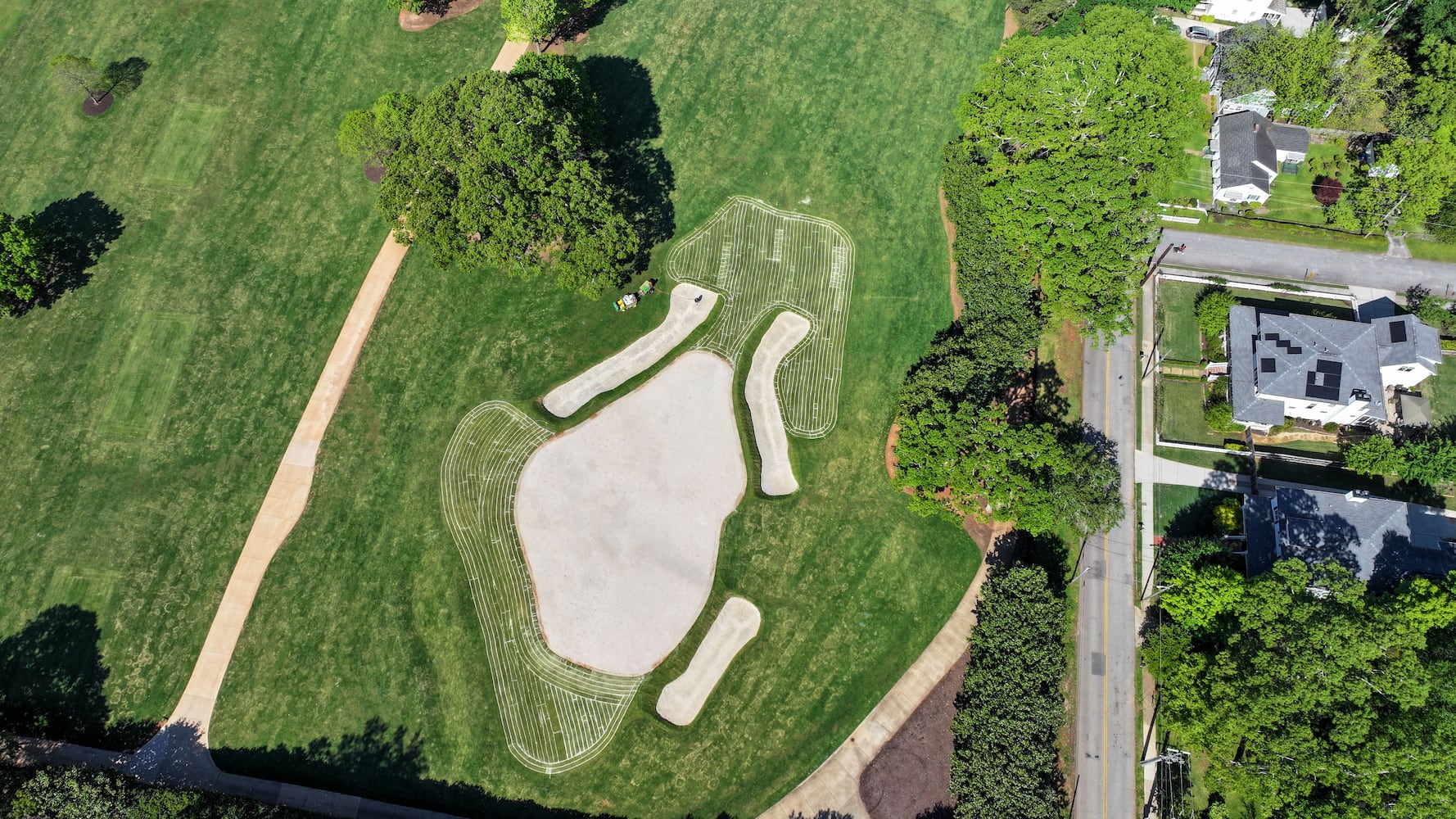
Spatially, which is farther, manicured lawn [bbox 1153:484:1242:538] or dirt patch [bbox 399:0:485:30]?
dirt patch [bbox 399:0:485:30]

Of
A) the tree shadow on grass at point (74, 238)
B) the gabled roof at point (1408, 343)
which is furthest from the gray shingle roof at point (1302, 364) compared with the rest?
the tree shadow on grass at point (74, 238)

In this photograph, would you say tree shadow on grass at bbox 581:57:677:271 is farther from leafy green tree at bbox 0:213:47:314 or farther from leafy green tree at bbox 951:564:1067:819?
leafy green tree at bbox 0:213:47:314

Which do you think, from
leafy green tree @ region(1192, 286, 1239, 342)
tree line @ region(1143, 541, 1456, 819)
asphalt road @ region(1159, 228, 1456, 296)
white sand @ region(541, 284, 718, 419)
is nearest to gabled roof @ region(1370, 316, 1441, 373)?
asphalt road @ region(1159, 228, 1456, 296)

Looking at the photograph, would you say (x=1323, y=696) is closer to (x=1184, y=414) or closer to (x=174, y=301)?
(x=1184, y=414)

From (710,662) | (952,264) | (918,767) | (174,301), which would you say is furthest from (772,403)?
(174,301)

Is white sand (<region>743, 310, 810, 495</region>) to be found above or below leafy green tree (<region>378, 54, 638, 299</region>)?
below

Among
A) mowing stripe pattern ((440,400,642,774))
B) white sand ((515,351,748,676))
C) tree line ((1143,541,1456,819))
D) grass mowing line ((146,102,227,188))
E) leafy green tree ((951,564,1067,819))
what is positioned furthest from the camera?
grass mowing line ((146,102,227,188))

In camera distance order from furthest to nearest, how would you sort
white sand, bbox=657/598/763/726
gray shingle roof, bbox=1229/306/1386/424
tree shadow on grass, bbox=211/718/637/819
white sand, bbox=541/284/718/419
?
white sand, bbox=541/284/718/419 < gray shingle roof, bbox=1229/306/1386/424 < white sand, bbox=657/598/763/726 < tree shadow on grass, bbox=211/718/637/819
